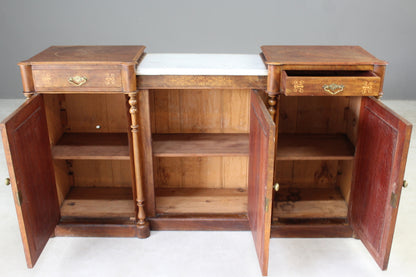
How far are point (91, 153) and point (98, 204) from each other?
0.38m

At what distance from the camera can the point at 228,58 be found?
254cm

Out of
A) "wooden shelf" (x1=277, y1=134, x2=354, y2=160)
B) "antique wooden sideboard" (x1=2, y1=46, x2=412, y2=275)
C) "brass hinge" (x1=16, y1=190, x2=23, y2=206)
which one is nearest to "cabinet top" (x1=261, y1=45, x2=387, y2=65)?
"antique wooden sideboard" (x1=2, y1=46, x2=412, y2=275)

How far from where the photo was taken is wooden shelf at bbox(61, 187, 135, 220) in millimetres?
2678

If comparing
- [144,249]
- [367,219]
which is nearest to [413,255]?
[367,219]

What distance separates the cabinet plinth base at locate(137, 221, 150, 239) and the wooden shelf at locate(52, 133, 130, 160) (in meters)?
0.40

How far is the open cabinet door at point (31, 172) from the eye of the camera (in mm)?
1993

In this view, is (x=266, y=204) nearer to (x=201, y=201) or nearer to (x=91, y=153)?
(x=201, y=201)

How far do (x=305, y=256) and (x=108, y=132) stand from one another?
140 centimetres

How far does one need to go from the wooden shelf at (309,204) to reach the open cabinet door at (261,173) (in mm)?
346

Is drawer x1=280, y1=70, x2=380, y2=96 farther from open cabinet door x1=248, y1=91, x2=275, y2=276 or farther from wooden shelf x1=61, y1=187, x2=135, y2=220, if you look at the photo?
wooden shelf x1=61, y1=187, x2=135, y2=220

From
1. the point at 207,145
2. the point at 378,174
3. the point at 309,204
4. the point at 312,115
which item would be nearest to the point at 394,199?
the point at 378,174

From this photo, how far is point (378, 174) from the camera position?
7.19ft

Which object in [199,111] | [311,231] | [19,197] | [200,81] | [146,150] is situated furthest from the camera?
[199,111]

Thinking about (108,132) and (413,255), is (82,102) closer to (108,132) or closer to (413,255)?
(108,132)
